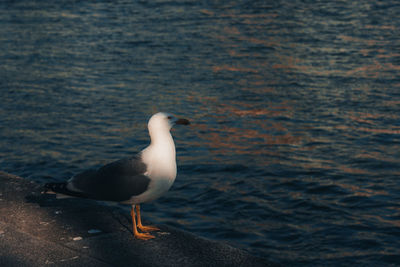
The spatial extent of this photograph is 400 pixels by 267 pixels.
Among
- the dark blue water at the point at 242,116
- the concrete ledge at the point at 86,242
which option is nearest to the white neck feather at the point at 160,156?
the concrete ledge at the point at 86,242

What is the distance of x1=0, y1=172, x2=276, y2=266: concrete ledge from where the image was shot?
530 cm

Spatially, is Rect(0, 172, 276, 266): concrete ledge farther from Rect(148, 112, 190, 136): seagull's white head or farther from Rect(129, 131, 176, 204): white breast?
Rect(148, 112, 190, 136): seagull's white head

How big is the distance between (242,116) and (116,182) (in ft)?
24.2

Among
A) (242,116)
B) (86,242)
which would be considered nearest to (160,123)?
(86,242)

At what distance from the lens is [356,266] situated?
6996mm

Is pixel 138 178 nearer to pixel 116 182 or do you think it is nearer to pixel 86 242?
pixel 116 182

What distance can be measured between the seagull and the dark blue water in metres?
2.08

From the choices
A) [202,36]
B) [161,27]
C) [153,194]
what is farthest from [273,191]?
[161,27]

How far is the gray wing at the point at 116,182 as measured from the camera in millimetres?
5784

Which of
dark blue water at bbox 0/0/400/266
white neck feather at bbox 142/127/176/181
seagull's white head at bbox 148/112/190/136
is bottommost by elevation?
dark blue water at bbox 0/0/400/266

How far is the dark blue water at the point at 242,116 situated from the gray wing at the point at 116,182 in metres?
2.20

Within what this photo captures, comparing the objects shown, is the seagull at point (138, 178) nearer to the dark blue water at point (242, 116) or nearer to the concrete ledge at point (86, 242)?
the concrete ledge at point (86, 242)

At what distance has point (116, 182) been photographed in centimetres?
586

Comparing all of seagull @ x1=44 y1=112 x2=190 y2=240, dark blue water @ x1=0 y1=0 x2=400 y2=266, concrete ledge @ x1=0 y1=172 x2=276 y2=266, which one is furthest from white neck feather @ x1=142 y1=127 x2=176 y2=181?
dark blue water @ x1=0 y1=0 x2=400 y2=266
